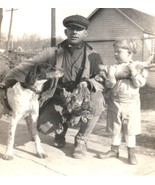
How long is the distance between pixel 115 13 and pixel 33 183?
1183mm

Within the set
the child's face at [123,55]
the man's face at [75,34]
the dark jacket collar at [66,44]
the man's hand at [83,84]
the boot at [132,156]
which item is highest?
the man's face at [75,34]

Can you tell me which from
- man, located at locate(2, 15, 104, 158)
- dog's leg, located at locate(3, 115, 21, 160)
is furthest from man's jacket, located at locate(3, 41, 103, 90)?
dog's leg, located at locate(3, 115, 21, 160)

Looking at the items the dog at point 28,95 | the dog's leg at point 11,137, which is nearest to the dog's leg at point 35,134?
the dog at point 28,95

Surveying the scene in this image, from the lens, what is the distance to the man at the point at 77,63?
192 centimetres

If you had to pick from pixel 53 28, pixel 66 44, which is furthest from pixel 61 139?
pixel 53 28

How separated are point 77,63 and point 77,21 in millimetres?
250

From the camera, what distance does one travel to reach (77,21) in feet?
6.36

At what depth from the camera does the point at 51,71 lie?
1846 mm

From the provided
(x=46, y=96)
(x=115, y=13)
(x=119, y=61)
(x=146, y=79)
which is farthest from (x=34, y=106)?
(x=115, y=13)

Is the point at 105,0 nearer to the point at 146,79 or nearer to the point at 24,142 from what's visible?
the point at 146,79

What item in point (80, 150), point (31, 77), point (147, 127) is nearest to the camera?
point (31, 77)

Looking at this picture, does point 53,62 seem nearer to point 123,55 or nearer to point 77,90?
point 77,90

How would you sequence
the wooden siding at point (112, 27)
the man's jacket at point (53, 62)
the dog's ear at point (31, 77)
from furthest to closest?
the wooden siding at point (112, 27) < the man's jacket at point (53, 62) < the dog's ear at point (31, 77)

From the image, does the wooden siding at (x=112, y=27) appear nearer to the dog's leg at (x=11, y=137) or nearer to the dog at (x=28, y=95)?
the dog at (x=28, y=95)
